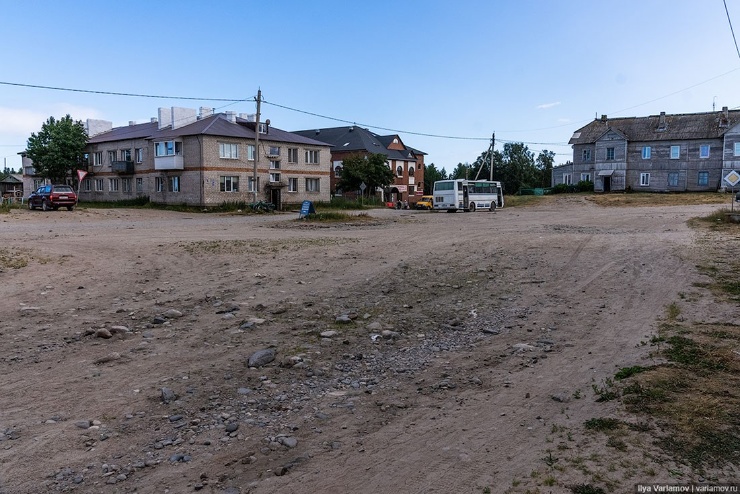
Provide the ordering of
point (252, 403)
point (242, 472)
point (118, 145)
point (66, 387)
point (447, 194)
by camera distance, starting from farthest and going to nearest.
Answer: point (118, 145) → point (447, 194) → point (66, 387) → point (252, 403) → point (242, 472)

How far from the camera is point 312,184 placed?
5769cm

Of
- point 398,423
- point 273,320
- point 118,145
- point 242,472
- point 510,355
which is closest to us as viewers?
point 242,472

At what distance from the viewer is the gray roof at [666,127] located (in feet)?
194

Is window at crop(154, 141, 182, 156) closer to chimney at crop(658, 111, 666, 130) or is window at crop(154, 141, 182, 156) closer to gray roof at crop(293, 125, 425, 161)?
Result: gray roof at crop(293, 125, 425, 161)

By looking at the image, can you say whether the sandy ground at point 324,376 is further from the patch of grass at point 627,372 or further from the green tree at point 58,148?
the green tree at point 58,148

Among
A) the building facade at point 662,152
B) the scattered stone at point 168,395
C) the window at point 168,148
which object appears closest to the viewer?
the scattered stone at point 168,395

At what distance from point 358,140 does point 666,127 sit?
3673 cm

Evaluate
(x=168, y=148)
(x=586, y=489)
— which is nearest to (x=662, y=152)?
(x=168, y=148)

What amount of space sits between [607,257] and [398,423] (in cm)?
1054

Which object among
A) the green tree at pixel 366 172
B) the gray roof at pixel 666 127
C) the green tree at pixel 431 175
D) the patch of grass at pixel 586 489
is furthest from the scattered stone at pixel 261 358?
the green tree at pixel 431 175

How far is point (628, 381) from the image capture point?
5.13m

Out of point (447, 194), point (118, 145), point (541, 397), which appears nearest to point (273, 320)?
point (541, 397)

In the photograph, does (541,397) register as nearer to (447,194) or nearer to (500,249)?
(500,249)

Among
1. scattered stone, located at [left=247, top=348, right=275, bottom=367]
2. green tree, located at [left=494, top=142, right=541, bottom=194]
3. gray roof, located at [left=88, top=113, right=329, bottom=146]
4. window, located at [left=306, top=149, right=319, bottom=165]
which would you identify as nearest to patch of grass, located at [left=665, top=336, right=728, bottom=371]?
scattered stone, located at [left=247, top=348, right=275, bottom=367]
